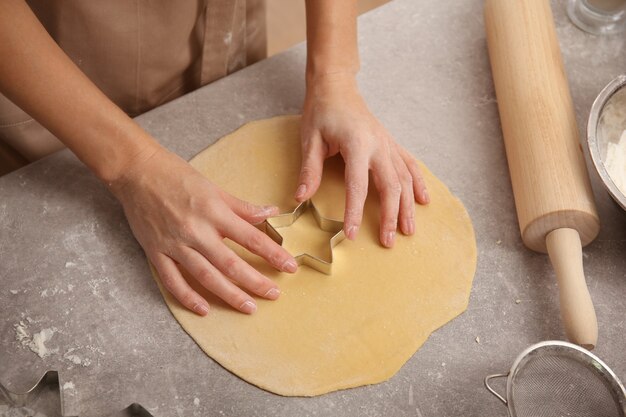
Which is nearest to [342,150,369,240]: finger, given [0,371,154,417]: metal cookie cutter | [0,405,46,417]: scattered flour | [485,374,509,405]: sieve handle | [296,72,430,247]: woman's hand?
[296,72,430,247]: woman's hand

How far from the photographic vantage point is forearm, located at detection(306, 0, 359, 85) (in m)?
1.26

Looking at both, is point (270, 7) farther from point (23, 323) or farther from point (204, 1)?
point (23, 323)

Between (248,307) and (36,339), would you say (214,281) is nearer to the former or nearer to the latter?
(248,307)

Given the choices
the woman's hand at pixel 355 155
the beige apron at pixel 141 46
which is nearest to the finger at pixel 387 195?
the woman's hand at pixel 355 155

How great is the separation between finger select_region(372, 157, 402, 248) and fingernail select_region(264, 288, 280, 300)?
0.21 meters

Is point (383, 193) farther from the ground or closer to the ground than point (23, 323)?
farther from the ground

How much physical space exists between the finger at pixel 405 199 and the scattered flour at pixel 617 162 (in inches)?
14.4

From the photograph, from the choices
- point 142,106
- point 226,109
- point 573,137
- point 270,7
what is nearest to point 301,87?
point 226,109

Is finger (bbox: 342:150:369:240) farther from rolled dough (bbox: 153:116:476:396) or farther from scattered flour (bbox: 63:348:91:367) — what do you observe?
scattered flour (bbox: 63:348:91:367)

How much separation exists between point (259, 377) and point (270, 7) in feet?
6.53

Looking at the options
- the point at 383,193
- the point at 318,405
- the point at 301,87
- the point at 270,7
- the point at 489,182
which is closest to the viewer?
the point at 318,405

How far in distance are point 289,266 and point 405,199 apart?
10.3 inches

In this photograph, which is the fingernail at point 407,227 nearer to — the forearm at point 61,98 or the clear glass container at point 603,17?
the forearm at point 61,98

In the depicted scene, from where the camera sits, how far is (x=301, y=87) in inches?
54.4
